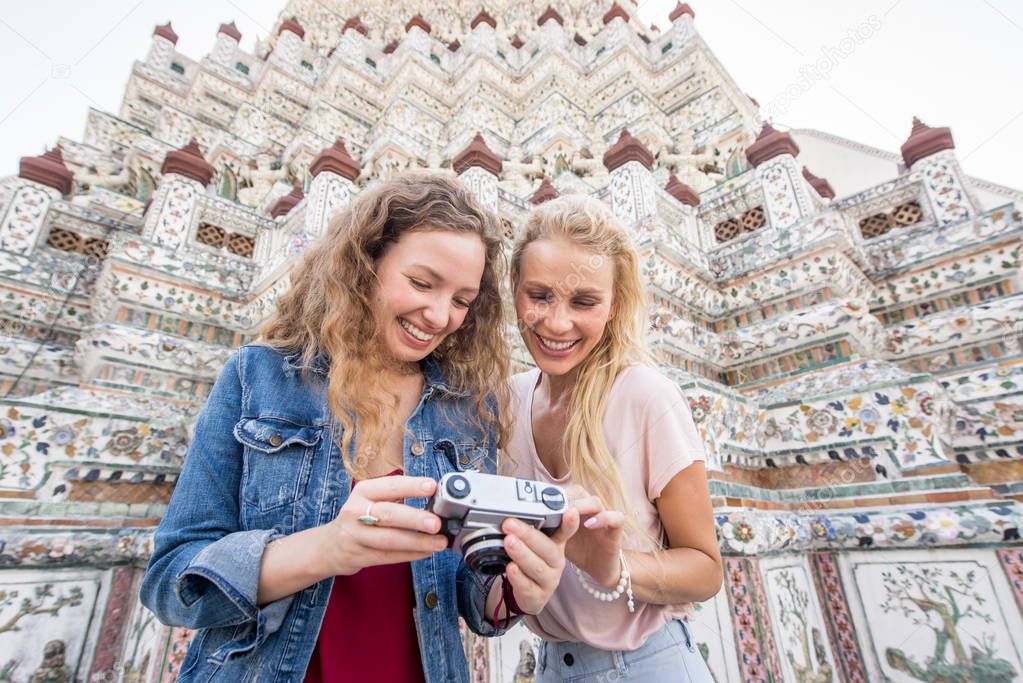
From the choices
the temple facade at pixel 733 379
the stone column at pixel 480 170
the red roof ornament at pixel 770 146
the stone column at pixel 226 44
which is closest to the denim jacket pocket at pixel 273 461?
the temple facade at pixel 733 379

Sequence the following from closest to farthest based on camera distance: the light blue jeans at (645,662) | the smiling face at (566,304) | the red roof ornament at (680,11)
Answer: the light blue jeans at (645,662)
the smiling face at (566,304)
the red roof ornament at (680,11)

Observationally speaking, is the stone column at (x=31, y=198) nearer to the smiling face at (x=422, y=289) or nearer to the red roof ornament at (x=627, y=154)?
the smiling face at (x=422, y=289)

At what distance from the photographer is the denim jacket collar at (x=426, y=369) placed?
1.16 meters

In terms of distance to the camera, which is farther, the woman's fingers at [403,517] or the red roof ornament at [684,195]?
the red roof ornament at [684,195]

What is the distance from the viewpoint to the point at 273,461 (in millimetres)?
1007

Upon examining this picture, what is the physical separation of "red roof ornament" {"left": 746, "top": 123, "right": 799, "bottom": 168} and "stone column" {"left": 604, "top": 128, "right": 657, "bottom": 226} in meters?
1.05

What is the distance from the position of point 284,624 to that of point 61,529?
206 centimetres

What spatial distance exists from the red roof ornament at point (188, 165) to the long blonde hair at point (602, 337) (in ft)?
15.3

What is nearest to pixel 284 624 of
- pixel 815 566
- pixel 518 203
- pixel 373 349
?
pixel 373 349

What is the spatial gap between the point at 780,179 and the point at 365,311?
477cm

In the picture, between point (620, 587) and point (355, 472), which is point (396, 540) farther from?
point (620, 587)

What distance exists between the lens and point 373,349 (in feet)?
4.10

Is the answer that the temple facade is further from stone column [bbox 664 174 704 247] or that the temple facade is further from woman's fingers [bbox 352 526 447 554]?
woman's fingers [bbox 352 526 447 554]

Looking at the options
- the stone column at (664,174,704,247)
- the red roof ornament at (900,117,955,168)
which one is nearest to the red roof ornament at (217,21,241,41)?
the stone column at (664,174,704,247)
